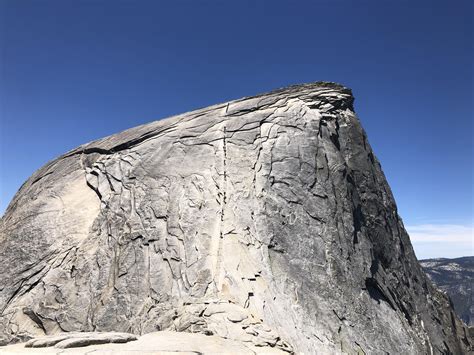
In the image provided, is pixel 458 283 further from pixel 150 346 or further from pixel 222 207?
pixel 150 346

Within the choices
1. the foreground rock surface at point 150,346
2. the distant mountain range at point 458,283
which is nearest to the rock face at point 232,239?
the foreground rock surface at point 150,346

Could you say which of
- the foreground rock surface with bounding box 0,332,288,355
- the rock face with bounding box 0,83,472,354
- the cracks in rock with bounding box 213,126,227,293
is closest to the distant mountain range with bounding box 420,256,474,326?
the rock face with bounding box 0,83,472,354

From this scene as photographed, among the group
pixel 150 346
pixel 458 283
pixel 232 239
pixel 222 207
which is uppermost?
pixel 222 207

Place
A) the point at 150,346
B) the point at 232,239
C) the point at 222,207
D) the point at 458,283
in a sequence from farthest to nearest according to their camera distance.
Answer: the point at 458,283, the point at 222,207, the point at 232,239, the point at 150,346

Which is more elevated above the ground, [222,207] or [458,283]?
[222,207]

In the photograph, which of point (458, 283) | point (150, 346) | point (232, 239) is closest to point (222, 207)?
point (232, 239)

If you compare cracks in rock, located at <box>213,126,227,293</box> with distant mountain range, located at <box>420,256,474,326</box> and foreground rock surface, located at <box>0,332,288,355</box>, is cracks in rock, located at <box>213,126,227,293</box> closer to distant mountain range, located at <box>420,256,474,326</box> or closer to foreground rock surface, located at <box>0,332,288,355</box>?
foreground rock surface, located at <box>0,332,288,355</box>

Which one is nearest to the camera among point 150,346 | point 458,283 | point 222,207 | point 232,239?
point 150,346

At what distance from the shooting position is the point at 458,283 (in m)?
118

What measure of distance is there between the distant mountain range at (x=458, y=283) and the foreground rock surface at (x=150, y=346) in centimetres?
10338

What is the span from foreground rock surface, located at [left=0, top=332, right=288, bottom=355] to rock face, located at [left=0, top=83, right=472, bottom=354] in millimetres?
696

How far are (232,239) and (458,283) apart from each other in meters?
129

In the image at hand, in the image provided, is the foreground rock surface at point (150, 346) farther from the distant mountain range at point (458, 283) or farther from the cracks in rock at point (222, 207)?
the distant mountain range at point (458, 283)

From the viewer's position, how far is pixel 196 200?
1514 centimetres
